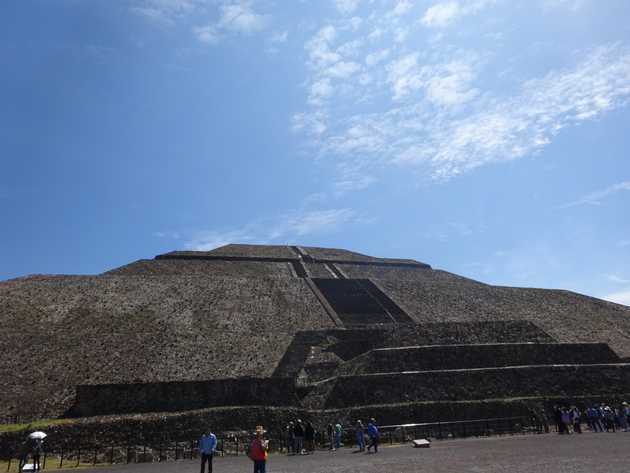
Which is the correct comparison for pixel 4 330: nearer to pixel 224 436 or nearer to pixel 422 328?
pixel 224 436

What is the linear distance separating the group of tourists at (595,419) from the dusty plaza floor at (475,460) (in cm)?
176

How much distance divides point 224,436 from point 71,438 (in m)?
4.76

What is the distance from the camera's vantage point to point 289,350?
25062 mm

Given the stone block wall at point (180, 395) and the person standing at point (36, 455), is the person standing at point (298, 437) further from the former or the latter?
the person standing at point (36, 455)

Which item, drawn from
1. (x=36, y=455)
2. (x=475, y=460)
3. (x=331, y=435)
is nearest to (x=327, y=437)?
(x=331, y=435)

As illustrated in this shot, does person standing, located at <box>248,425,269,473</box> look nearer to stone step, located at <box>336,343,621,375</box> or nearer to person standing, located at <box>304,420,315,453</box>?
person standing, located at <box>304,420,315,453</box>

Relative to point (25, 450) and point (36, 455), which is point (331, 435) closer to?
point (36, 455)

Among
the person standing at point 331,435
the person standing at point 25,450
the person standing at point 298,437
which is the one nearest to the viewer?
the person standing at point 25,450

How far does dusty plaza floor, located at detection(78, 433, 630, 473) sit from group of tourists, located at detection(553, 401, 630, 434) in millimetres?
1756

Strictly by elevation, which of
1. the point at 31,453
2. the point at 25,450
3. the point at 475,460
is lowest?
the point at 475,460

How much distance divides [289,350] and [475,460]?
15.5 metres

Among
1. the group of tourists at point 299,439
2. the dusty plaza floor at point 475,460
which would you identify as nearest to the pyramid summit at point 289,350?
the group of tourists at point 299,439

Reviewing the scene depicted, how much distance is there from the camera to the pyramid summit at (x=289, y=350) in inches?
749

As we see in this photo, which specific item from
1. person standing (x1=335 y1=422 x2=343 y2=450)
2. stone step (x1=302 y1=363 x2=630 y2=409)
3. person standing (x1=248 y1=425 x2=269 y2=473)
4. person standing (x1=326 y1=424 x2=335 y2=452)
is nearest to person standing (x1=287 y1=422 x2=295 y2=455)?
person standing (x1=326 y1=424 x2=335 y2=452)
